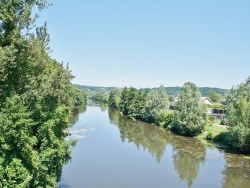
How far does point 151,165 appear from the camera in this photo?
3472cm

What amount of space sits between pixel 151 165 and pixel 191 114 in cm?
2530

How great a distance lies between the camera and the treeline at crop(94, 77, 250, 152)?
1718 inches

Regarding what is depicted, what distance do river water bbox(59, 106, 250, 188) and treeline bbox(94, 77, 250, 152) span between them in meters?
3.49

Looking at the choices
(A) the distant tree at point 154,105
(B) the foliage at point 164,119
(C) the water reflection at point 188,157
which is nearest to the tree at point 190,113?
(C) the water reflection at point 188,157

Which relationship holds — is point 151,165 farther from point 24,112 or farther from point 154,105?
point 154,105

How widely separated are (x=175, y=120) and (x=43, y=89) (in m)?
49.2


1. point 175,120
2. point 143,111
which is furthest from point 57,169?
point 143,111

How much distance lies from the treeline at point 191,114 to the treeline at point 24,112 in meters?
33.5

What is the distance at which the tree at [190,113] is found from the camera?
57031 mm

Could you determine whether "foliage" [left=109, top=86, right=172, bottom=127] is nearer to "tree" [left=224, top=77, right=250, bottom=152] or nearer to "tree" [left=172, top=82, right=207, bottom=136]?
"tree" [left=172, top=82, right=207, bottom=136]

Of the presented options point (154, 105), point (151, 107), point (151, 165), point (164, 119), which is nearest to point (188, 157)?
point (151, 165)

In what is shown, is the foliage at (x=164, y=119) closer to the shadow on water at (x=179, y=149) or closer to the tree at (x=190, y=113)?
the tree at (x=190, y=113)

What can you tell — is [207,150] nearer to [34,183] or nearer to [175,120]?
[175,120]

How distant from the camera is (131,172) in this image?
1209 inches
